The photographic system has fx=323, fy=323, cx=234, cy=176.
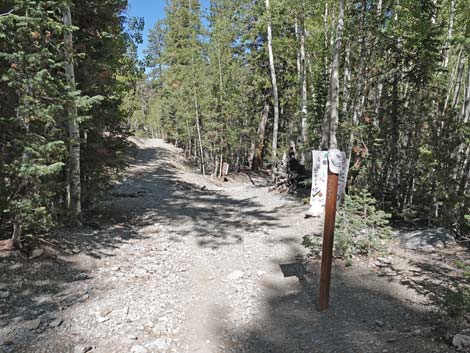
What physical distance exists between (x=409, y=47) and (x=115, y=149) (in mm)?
9336

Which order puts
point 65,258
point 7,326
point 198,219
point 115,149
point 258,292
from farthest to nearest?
point 198,219
point 115,149
point 65,258
point 258,292
point 7,326

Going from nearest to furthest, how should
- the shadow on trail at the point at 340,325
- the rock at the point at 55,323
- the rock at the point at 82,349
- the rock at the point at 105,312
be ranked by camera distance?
1. the shadow on trail at the point at 340,325
2. the rock at the point at 82,349
3. the rock at the point at 55,323
4. the rock at the point at 105,312

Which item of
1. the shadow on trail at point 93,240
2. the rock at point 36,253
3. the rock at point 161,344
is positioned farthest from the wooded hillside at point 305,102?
the rock at point 161,344

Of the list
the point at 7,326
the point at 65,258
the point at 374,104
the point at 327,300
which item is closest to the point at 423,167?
the point at 374,104

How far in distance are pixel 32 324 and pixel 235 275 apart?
347 centimetres

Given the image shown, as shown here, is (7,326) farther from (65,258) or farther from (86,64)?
(86,64)

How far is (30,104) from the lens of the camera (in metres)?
5.42

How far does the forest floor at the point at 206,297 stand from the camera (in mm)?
4145

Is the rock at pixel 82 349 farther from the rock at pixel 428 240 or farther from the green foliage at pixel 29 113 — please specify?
the rock at pixel 428 240

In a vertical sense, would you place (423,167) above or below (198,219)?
above

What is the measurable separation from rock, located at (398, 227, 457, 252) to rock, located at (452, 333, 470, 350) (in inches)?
160

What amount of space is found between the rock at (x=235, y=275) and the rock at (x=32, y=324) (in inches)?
127

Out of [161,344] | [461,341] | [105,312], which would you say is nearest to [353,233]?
[461,341]

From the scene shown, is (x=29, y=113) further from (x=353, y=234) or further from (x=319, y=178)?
(x=353, y=234)
